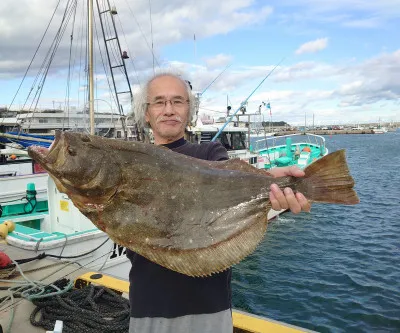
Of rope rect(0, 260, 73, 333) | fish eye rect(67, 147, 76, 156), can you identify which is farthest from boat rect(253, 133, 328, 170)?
fish eye rect(67, 147, 76, 156)

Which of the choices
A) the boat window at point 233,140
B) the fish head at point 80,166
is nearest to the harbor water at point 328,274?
the boat window at point 233,140

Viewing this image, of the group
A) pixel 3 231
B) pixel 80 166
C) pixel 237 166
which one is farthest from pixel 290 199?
pixel 3 231

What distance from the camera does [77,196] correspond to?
2.31 metres

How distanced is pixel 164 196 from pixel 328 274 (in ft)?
32.5

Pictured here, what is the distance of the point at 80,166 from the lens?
2266 mm

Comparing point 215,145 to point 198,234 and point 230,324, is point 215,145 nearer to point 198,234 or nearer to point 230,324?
point 198,234

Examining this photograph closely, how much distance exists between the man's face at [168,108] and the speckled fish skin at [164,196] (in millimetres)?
406

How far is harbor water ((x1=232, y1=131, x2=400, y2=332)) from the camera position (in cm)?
859

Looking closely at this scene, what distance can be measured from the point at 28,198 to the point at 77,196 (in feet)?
33.7

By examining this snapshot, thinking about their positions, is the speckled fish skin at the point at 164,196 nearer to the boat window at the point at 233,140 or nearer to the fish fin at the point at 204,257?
the fish fin at the point at 204,257

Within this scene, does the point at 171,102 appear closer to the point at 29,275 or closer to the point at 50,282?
the point at 50,282

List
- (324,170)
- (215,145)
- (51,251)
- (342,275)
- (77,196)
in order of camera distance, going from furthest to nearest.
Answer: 1. (342,275)
2. (51,251)
3. (215,145)
4. (324,170)
5. (77,196)

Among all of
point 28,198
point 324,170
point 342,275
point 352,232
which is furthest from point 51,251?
point 352,232

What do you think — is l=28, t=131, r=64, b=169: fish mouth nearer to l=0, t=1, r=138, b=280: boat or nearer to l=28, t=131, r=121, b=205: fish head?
l=28, t=131, r=121, b=205: fish head
